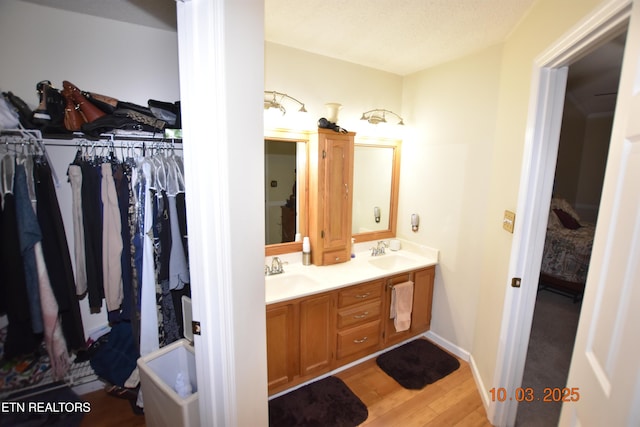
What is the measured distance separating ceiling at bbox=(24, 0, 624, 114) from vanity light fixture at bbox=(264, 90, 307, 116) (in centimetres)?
39

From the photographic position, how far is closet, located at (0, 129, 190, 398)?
4.70 ft

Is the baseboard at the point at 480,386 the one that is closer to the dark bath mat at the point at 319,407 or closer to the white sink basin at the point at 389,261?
Result: the dark bath mat at the point at 319,407

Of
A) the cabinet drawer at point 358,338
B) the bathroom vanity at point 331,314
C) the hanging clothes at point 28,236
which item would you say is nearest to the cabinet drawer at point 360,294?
the bathroom vanity at point 331,314

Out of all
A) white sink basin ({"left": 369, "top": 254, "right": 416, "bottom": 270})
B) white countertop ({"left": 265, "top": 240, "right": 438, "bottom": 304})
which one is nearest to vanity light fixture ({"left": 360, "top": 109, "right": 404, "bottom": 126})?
white countertop ({"left": 265, "top": 240, "right": 438, "bottom": 304})

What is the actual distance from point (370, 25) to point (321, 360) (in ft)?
7.97

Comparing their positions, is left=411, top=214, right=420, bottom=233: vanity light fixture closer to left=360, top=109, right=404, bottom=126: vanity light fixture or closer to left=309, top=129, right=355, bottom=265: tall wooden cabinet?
left=309, top=129, right=355, bottom=265: tall wooden cabinet

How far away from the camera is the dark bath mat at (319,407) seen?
1.83 m

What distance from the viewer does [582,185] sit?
5.30 metres

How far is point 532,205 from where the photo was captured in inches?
61.8

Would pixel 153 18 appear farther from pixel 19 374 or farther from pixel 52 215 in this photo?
pixel 19 374

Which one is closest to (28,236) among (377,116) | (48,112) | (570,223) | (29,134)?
(29,134)

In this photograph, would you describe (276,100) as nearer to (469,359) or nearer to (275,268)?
(275,268)

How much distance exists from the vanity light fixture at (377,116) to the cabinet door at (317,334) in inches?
63.6

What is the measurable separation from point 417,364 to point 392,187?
167cm
